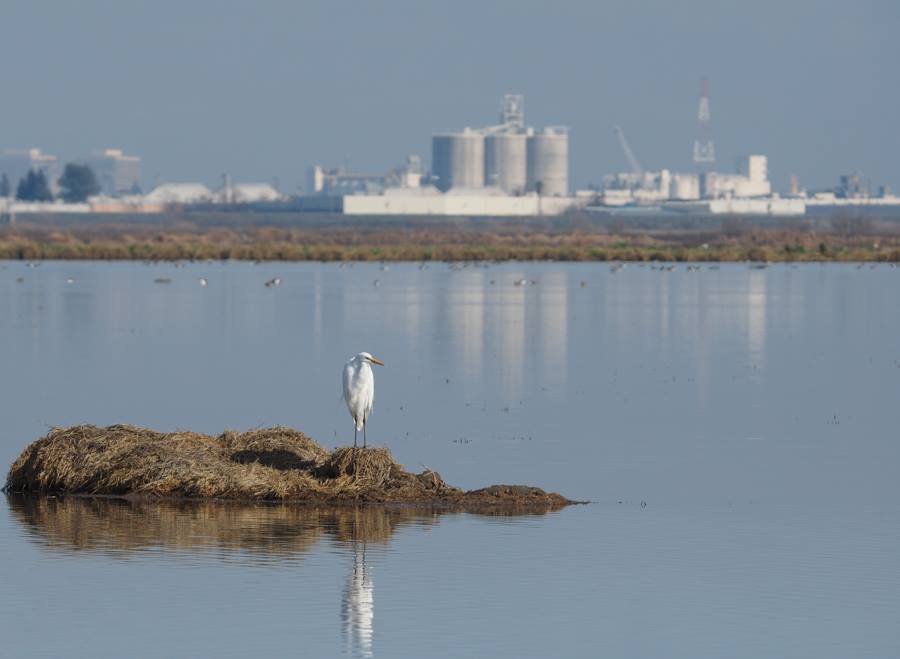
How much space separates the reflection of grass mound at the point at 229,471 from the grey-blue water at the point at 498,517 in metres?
0.39

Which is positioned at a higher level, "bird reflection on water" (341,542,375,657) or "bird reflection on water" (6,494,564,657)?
"bird reflection on water" (6,494,564,657)

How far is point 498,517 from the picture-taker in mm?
15188

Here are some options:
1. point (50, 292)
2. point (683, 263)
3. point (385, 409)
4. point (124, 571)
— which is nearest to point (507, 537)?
point (124, 571)

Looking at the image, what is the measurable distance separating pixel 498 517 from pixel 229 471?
2.35m

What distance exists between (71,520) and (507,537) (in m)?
3.51

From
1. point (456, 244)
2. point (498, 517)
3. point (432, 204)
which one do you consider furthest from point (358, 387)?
point (432, 204)

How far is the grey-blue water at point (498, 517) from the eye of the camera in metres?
11.5

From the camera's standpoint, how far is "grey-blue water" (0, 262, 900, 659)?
1153 centimetres

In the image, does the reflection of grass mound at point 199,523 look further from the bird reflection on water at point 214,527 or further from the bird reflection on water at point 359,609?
the bird reflection on water at point 359,609

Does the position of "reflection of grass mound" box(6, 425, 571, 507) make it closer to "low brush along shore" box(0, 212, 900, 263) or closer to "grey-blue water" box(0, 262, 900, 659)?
"grey-blue water" box(0, 262, 900, 659)

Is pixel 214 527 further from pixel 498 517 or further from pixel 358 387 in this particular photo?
pixel 498 517

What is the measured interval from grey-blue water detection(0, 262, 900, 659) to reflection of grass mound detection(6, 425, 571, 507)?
392 mm

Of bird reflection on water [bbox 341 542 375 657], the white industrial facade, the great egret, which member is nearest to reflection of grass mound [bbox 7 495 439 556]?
bird reflection on water [bbox 341 542 375 657]

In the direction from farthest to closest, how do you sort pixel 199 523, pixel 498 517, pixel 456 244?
pixel 456 244, pixel 498 517, pixel 199 523
